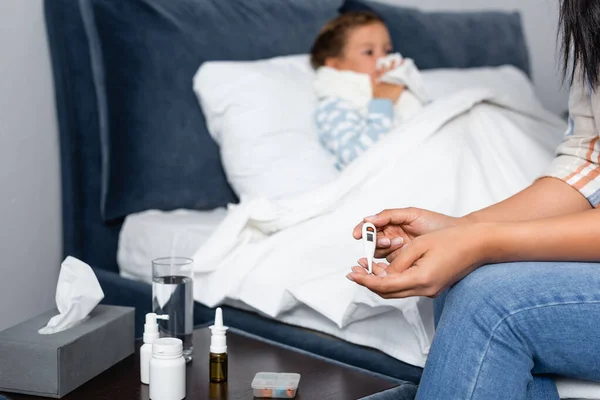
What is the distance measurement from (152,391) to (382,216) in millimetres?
411

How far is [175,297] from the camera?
1.29 metres

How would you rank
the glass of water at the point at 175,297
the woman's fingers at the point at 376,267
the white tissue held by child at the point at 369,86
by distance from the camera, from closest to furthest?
the woman's fingers at the point at 376,267
the glass of water at the point at 175,297
the white tissue held by child at the point at 369,86

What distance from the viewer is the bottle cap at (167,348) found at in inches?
43.0

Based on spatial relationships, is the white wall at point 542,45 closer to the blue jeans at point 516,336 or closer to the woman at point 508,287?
the woman at point 508,287

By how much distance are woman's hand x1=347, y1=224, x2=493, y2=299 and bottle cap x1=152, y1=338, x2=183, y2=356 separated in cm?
30

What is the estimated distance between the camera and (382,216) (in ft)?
3.50

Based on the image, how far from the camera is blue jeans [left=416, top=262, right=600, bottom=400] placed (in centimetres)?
86

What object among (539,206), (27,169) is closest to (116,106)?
(27,169)

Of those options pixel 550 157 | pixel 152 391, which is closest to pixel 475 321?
pixel 152 391

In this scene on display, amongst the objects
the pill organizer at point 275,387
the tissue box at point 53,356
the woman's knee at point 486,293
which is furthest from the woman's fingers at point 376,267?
the tissue box at point 53,356

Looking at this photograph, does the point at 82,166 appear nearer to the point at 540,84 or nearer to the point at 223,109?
the point at 223,109

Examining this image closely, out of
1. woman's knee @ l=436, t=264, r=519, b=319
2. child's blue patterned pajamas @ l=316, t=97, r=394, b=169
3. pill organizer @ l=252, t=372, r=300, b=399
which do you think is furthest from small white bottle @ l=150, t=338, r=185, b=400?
child's blue patterned pajamas @ l=316, t=97, r=394, b=169

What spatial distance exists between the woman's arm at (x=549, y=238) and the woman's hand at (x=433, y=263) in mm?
14

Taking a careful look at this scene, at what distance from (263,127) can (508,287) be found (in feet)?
3.44
